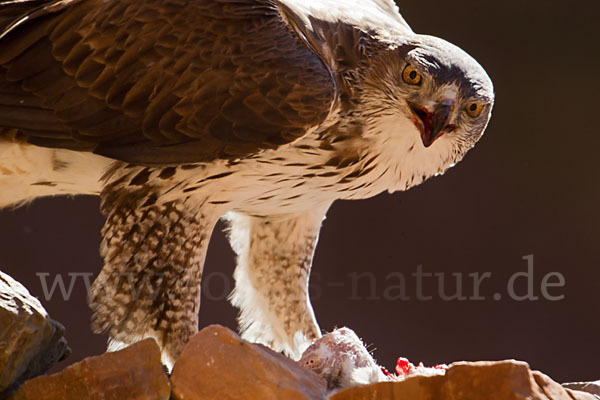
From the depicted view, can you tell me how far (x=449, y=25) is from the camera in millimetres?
5453

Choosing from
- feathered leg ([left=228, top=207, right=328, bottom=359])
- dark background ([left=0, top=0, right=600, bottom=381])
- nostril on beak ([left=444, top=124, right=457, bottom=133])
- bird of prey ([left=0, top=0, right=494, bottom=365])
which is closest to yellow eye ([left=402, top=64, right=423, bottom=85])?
bird of prey ([left=0, top=0, right=494, bottom=365])

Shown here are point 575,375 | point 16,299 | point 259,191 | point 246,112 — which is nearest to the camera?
point 16,299

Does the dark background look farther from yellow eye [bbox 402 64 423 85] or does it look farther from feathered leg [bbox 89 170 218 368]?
yellow eye [bbox 402 64 423 85]

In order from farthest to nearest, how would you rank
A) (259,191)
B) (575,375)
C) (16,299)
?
1. (575,375)
2. (259,191)
3. (16,299)

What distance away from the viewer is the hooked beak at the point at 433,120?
291cm

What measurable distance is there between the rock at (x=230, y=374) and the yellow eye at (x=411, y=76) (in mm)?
1124

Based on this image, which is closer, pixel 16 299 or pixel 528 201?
pixel 16 299

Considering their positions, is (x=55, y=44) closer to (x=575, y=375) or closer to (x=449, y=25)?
(x=449, y=25)

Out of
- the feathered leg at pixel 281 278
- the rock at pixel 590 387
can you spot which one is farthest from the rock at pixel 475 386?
the feathered leg at pixel 281 278

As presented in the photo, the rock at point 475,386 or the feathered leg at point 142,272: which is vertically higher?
the rock at point 475,386

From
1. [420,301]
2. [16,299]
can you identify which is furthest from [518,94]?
[16,299]

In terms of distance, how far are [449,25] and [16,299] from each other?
3658mm

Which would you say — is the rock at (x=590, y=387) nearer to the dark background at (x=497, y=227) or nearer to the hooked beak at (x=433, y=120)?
the hooked beak at (x=433, y=120)

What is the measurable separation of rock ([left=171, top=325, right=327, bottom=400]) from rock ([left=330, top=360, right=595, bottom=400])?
0.58ft
